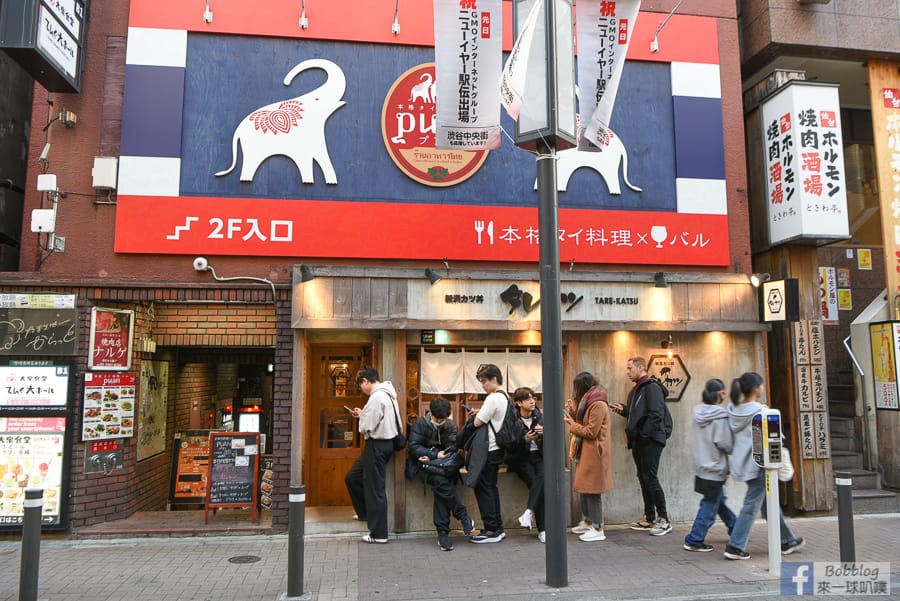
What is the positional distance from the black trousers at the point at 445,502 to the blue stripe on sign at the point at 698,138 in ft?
18.2

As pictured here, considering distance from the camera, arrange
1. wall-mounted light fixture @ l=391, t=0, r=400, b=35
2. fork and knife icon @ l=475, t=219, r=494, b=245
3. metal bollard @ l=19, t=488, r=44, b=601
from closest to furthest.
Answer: metal bollard @ l=19, t=488, r=44, b=601 → fork and knife icon @ l=475, t=219, r=494, b=245 → wall-mounted light fixture @ l=391, t=0, r=400, b=35

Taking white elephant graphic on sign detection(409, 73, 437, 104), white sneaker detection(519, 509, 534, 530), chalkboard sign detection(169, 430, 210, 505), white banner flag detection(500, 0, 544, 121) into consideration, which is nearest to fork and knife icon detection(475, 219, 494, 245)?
white elephant graphic on sign detection(409, 73, 437, 104)

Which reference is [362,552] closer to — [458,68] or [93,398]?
[93,398]

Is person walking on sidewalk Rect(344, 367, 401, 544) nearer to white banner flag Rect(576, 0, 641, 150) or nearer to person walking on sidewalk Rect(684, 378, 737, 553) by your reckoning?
person walking on sidewalk Rect(684, 378, 737, 553)

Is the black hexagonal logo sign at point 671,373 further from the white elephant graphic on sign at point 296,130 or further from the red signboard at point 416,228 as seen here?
the white elephant graphic on sign at point 296,130

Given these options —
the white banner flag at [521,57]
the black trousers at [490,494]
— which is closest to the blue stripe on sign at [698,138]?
the white banner flag at [521,57]

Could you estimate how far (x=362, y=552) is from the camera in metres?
7.57

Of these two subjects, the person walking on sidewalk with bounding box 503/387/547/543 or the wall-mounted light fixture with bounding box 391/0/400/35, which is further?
the wall-mounted light fixture with bounding box 391/0/400/35

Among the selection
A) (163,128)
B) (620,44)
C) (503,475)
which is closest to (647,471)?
(503,475)

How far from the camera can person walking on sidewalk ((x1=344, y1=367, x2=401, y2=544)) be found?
25.8 feet

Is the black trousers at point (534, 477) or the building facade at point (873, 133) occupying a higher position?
the building facade at point (873, 133)

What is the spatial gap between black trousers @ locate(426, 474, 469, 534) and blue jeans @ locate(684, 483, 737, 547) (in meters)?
2.63

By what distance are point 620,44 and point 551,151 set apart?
6.11 feet

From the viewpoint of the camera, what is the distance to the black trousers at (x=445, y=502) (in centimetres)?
777
